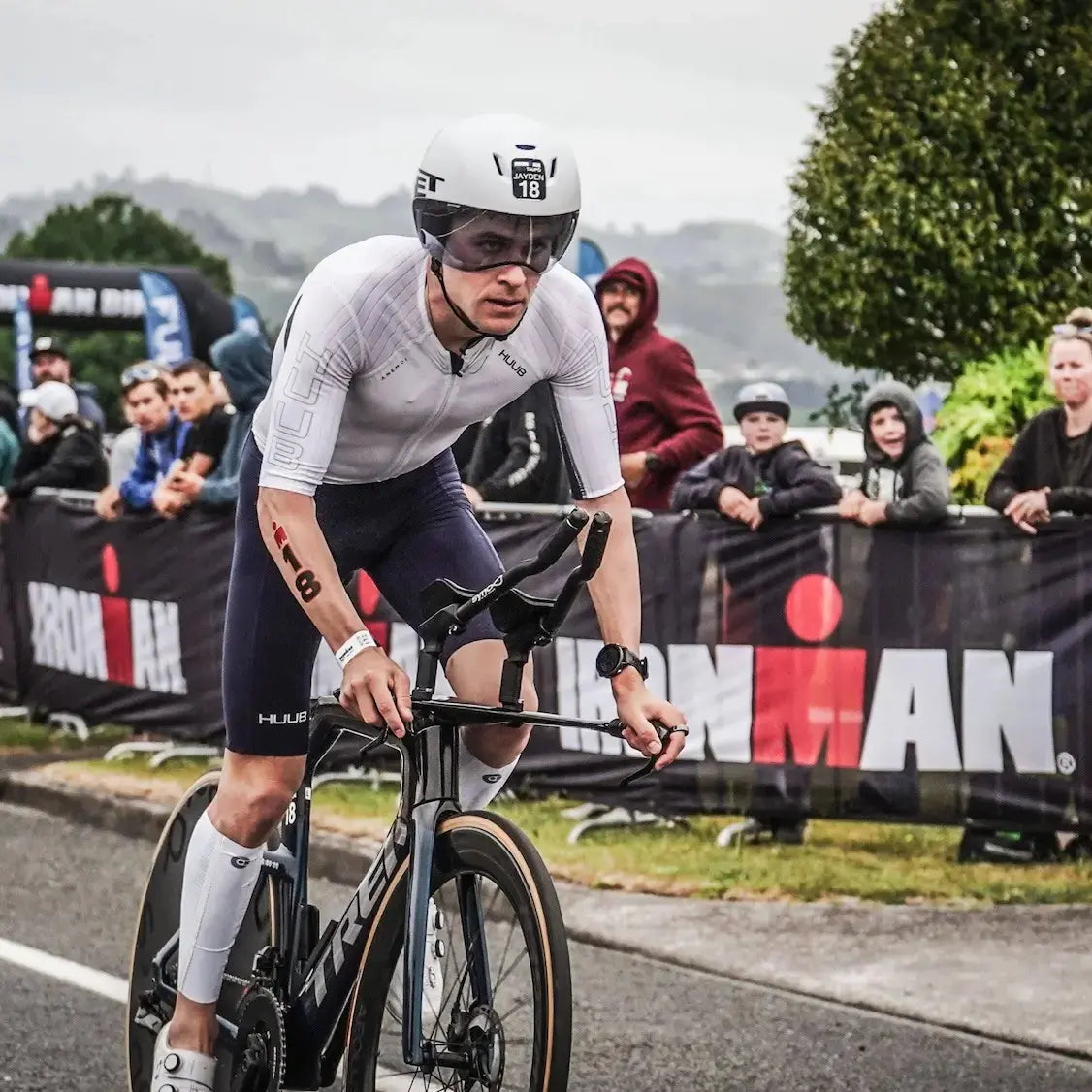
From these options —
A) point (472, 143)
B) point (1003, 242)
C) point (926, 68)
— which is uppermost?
point (926, 68)

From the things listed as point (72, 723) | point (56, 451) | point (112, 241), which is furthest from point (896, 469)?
point (112, 241)

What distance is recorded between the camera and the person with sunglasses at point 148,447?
11.1 metres

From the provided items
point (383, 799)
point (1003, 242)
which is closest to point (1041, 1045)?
point (383, 799)

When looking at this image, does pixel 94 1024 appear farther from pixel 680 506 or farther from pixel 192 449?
pixel 192 449

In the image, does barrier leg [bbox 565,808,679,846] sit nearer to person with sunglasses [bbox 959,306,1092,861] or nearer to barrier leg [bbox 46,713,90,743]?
person with sunglasses [bbox 959,306,1092,861]

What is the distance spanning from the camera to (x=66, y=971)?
6461 mm

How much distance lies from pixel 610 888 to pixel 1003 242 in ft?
89.1

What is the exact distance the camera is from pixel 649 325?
948cm

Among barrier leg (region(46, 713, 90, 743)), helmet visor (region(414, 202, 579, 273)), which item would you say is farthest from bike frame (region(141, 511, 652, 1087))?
barrier leg (region(46, 713, 90, 743))

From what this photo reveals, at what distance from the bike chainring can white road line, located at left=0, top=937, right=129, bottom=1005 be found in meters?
1.75

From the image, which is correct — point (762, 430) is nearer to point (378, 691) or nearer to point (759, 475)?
point (759, 475)

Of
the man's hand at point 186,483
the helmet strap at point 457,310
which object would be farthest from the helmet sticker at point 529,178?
the man's hand at point 186,483

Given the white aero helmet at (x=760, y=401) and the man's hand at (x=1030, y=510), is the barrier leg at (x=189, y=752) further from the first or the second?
the man's hand at (x=1030, y=510)

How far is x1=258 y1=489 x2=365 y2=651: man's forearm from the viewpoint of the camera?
12.5 feet
